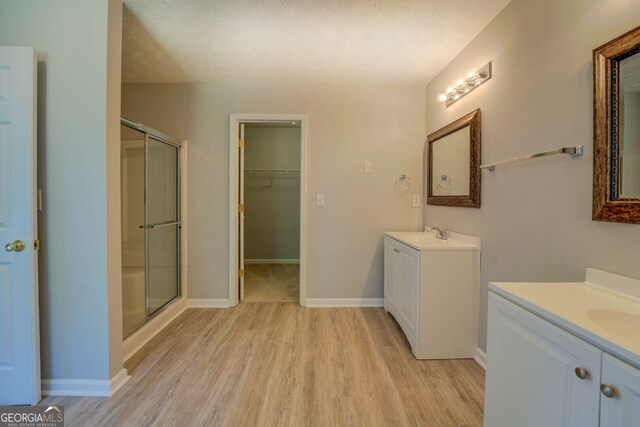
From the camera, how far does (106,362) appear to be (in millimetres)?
1600

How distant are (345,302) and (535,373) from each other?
6.86ft

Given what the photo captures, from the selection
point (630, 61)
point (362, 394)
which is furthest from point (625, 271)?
point (362, 394)

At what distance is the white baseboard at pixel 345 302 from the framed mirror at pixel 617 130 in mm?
2073

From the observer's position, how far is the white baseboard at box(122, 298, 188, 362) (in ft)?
6.52

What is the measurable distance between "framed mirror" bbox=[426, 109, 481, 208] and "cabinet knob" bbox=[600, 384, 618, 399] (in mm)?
1383

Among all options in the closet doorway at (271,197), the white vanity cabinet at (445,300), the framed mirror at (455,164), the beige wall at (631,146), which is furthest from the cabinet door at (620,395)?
the closet doorway at (271,197)

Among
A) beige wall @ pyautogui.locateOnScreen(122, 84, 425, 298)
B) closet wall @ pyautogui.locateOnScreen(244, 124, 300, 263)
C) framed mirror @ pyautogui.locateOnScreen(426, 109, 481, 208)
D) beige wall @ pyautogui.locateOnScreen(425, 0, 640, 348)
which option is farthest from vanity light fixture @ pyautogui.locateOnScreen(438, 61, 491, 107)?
closet wall @ pyautogui.locateOnScreen(244, 124, 300, 263)

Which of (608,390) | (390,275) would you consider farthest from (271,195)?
(608,390)

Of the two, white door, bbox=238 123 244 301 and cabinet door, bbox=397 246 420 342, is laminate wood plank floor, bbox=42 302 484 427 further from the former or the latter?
white door, bbox=238 123 244 301

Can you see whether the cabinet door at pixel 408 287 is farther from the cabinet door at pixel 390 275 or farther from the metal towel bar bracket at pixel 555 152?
the metal towel bar bracket at pixel 555 152

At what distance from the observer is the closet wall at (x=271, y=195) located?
4.75 meters

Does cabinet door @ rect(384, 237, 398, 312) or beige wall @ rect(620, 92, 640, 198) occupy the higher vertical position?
beige wall @ rect(620, 92, 640, 198)

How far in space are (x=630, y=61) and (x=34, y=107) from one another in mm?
2723

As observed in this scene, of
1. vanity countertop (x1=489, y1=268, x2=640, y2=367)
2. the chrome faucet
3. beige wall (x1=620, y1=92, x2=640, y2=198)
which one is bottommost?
vanity countertop (x1=489, y1=268, x2=640, y2=367)
